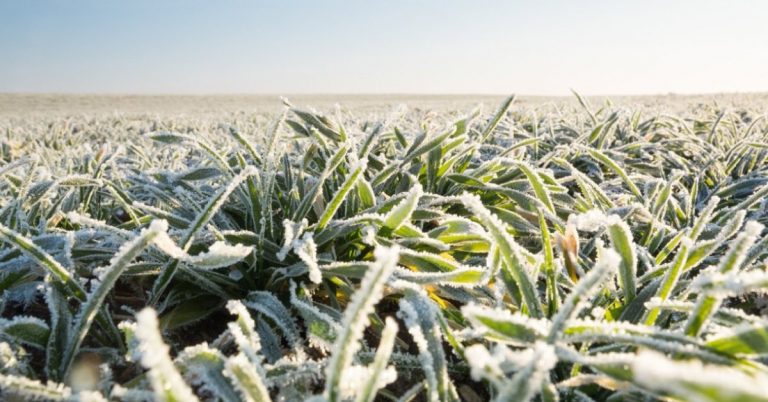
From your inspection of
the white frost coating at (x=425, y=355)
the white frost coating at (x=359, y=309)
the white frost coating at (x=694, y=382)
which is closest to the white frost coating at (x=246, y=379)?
the white frost coating at (x=359, y=309)

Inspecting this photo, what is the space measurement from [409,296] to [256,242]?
0.44 meters

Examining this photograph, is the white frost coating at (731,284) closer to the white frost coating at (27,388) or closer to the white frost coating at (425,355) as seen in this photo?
the white frost coating at (425,355)

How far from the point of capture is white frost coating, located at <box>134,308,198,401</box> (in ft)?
1.62

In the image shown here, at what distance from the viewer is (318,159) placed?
179 cm

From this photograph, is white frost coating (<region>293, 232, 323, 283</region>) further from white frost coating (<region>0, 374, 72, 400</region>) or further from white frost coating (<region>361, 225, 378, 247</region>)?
white frost coating (<region>0, 374, 72, 400</region>)

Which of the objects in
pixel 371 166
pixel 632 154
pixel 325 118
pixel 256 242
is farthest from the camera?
pixel 632 154

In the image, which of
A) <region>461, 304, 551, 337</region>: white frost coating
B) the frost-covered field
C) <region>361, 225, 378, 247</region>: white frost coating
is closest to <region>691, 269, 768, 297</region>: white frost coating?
the frost-covered field

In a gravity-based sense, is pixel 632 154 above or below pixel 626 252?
below

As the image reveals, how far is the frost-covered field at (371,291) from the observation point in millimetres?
625

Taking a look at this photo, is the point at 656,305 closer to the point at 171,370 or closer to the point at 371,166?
A: the point at 171,370

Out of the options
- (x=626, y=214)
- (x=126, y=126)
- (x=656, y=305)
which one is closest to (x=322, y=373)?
(x=656, y=305)

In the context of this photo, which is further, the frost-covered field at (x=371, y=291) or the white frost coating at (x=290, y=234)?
the white frost coating at (x=290, y=234)

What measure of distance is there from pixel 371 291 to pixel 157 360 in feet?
0.69

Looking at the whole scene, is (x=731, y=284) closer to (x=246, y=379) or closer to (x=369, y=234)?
(x=246, y=379)
